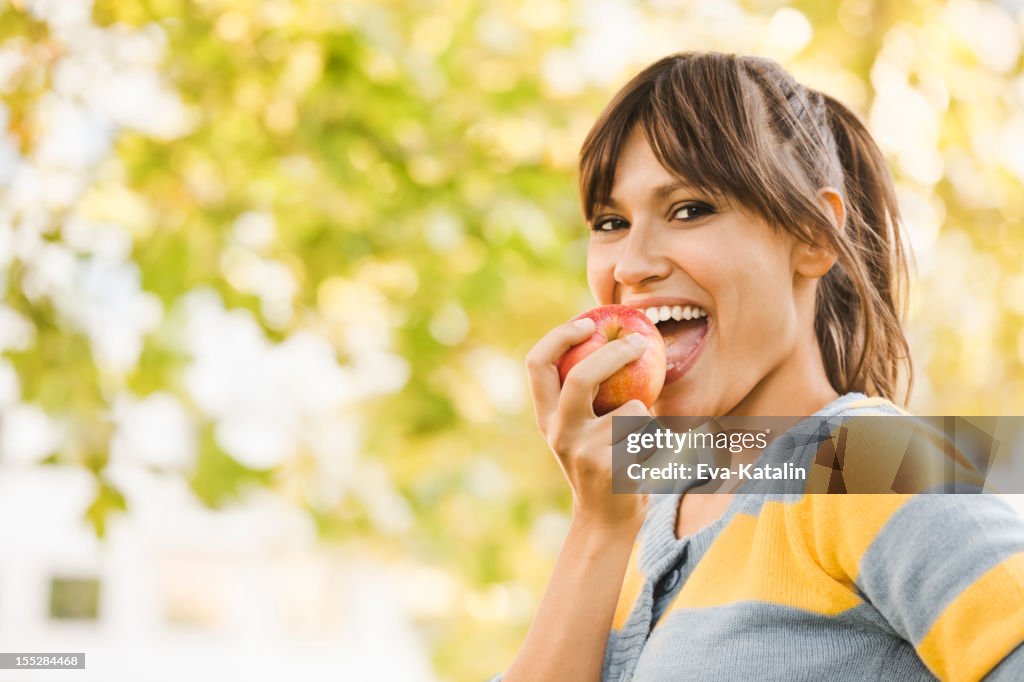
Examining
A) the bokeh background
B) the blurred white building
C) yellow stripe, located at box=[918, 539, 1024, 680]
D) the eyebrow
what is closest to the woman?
the eyebrow

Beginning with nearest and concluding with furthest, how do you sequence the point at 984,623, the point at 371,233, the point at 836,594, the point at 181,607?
1. the point at 984,623
2. the point at 836,594
3. the point at 371,233
4. the point at 181,607

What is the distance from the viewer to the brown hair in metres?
1.32

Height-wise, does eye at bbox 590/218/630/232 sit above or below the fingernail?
above

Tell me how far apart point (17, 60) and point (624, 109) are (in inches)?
91.0

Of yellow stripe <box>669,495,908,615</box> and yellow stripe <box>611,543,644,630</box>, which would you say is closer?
yellow stripe <box>669,495,908,615</box>

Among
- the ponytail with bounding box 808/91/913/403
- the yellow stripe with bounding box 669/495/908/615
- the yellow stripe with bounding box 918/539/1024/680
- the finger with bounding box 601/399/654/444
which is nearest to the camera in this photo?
the yellow stripe with bounding box 918/539/1024/680

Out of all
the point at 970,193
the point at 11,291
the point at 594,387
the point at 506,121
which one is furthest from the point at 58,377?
the point at 970,193

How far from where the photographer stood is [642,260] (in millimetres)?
1377

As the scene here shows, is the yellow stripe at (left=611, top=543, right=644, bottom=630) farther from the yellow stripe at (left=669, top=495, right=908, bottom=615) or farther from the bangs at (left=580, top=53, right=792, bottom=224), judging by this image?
the bangs at (left=580, top=53, right=792, bottom=224)

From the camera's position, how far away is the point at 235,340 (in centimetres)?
402

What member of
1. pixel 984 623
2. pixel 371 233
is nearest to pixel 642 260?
pixel 984 623

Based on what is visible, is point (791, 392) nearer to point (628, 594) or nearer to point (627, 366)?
point (627, 366)

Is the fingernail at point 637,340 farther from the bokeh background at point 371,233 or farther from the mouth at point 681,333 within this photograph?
the bokeh background at point 371,233

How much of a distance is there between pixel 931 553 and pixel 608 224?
653 mm
